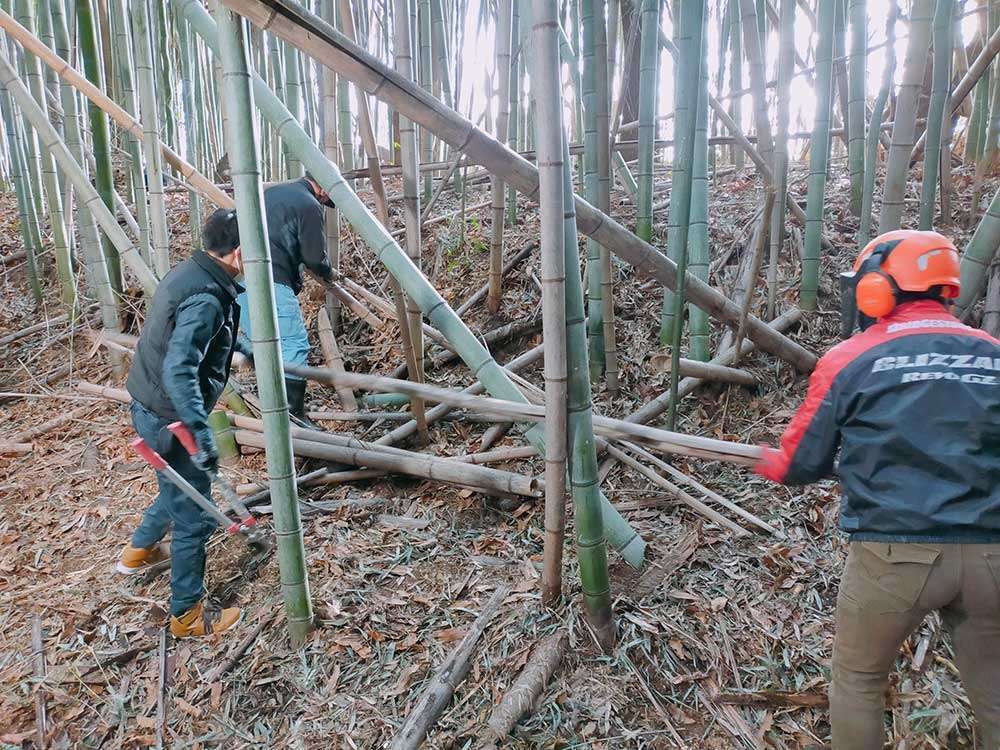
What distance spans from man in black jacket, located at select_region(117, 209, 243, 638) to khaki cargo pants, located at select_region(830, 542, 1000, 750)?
1874mm

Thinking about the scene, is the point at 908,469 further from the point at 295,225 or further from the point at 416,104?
the point at 295,225

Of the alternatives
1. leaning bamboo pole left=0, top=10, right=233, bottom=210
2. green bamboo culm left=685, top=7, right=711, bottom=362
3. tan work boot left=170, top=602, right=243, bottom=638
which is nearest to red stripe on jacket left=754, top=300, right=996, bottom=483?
green bamboo culm left=685, top=7, right=711, bottom=362

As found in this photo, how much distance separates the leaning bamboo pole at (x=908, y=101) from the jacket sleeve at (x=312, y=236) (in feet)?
8.00

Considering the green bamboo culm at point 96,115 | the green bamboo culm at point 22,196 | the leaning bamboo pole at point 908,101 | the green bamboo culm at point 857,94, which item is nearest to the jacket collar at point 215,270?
the green bamboo culm at point 96,115

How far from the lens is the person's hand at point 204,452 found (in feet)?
6.68

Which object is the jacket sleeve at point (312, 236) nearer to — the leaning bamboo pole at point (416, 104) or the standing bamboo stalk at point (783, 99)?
the leaning bamboo pole at point (416, 104)

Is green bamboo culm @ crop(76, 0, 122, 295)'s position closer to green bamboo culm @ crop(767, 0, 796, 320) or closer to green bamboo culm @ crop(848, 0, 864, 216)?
green bamboo culm @ crop(767, 0, 796, 320)

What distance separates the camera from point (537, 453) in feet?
8.48

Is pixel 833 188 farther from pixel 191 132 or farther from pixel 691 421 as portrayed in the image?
pixel 191 132

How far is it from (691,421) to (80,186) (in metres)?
3.02

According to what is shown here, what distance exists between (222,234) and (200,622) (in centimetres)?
133

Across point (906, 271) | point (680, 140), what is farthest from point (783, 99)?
point (906, 271)

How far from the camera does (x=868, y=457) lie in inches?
54.6

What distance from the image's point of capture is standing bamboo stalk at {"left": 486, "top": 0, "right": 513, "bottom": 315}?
2.90 m
